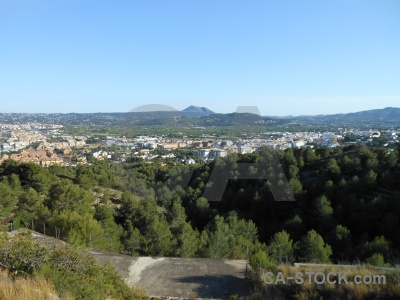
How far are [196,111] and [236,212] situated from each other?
66.6m

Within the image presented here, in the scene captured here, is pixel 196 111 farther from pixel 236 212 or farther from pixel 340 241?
pixel 340 241

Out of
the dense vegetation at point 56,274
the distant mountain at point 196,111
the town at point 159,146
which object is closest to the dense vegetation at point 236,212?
the dense vegetation at point 56,274

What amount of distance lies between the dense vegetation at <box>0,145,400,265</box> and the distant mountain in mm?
54930

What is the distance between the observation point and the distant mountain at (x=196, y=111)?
74.8 meters

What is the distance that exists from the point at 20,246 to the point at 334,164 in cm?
1544

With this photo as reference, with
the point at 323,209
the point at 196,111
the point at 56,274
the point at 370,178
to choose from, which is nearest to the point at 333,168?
the point at 370,178

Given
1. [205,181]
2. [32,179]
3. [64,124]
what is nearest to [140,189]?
[205,181]

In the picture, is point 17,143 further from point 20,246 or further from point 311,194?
point 20,246

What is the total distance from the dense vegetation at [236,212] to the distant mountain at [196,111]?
54.9m

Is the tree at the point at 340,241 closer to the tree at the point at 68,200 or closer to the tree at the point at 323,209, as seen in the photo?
the tree at the point at 323,209

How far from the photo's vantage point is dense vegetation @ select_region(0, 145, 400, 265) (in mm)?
8727

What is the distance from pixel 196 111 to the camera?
3155 inches

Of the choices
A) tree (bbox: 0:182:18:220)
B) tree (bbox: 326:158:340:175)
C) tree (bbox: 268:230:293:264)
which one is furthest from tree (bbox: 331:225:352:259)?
tree (bbox: 0:182:18:220)

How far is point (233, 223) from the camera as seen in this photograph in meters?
12.1
